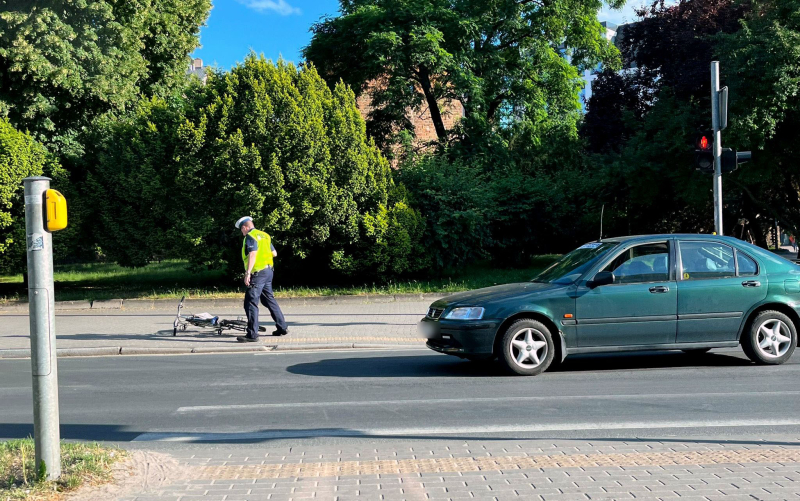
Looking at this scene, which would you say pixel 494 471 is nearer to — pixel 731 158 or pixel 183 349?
pixel 183 349

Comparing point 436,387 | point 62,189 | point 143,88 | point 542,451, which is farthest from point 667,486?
point 143,88

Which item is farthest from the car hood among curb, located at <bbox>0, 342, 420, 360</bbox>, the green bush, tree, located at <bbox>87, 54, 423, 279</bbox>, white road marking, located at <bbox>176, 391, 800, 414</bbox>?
the green bush

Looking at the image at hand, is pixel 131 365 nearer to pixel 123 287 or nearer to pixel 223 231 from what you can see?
pixel 223 231

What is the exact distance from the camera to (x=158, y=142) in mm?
17875

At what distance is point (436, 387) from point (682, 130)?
14753mm

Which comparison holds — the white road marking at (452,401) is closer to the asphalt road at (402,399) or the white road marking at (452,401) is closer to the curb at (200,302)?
the asphalt road at (402,399)

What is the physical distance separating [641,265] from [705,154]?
15.6ft

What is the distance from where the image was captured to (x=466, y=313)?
8.68 metres

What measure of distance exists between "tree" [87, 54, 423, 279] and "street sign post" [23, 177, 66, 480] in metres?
12.4

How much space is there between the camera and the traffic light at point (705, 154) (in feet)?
41.5

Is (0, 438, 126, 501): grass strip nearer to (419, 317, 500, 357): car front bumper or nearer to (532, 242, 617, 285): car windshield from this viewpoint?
(419, 317, 500, 357): car front bumper

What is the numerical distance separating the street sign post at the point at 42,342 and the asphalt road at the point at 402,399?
1463 millimetres

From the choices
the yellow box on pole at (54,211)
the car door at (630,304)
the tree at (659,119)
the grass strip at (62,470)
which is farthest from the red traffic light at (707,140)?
the yellow box on pole at (54,211)

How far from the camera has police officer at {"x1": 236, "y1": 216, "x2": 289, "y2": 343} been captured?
465 inches
